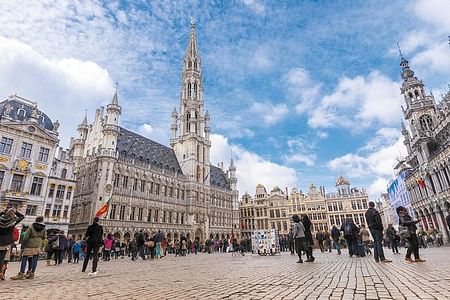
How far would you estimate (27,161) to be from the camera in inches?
1129

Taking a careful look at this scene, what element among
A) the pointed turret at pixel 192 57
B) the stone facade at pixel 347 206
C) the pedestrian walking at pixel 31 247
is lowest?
the pedestrian walking at pixel 31 247

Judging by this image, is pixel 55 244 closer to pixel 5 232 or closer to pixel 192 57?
pixel 5 232

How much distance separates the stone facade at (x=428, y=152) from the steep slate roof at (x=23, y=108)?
48.2m

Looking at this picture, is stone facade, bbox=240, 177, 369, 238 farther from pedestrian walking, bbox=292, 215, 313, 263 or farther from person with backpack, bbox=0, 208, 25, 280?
Answer: person with backpack, bbox=0, 208, 25, 280

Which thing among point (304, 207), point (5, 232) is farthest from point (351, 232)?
point (304, 207)

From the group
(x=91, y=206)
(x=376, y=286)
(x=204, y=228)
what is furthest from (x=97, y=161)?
(x=376, y=286)

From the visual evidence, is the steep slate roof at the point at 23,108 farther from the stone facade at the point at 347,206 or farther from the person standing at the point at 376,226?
the stone facade at the point at 347,206

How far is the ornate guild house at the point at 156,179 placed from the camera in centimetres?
3809

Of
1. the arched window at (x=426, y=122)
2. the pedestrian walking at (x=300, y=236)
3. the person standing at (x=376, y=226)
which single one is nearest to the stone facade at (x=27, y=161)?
the pedestrian walking at (x=300, y=236)

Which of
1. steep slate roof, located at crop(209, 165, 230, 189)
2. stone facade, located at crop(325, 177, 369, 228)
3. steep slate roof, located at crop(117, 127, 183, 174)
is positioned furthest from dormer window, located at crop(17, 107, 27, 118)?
stone facade, located at crop(325, 177, 369, 228)

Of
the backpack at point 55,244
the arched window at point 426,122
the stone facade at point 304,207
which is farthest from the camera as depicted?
the stone facade at point 304,207

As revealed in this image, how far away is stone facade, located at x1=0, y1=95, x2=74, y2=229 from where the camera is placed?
89.1 feet

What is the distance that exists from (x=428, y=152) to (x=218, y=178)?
45.4 m

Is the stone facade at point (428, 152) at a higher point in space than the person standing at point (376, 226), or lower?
higher
